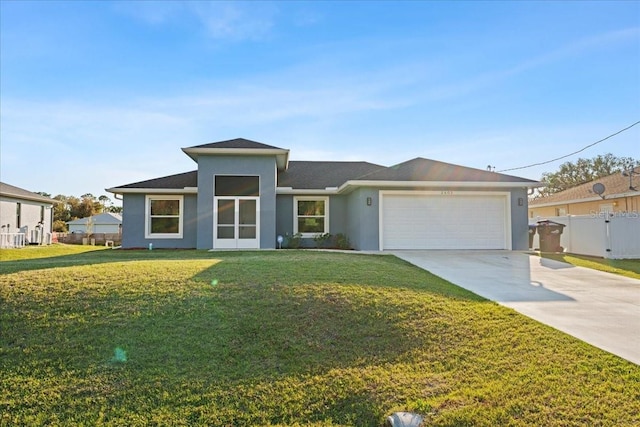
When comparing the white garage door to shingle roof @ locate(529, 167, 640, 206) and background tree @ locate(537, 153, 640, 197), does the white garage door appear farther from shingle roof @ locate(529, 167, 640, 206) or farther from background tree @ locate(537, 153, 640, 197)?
background tree @ locate(537, 153, 640, 197)

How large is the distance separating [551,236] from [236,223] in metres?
12.8

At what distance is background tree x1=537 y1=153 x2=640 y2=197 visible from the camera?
41469mm

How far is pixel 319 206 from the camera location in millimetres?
17500

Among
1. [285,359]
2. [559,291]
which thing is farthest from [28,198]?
[559,291]

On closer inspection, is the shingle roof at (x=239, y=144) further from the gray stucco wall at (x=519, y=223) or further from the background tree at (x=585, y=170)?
the background tree at (x=585, y=170)

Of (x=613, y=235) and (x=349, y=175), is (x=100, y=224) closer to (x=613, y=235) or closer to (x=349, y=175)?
(x=349, y=175)

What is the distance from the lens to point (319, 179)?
18.6 m

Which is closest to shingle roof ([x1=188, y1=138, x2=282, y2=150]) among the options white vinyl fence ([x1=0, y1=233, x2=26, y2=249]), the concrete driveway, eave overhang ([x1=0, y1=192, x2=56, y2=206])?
the concrete driveway

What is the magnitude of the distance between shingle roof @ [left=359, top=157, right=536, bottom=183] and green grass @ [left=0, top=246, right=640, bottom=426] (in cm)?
804

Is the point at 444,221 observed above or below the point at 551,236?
above

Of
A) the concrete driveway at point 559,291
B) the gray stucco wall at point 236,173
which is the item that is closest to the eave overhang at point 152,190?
the gray stucco wall at point 236,173

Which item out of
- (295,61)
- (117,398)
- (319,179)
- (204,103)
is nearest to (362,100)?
(295,61)

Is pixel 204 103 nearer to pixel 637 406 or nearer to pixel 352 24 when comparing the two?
pixel 352 24

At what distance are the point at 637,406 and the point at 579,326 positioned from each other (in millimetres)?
2128
